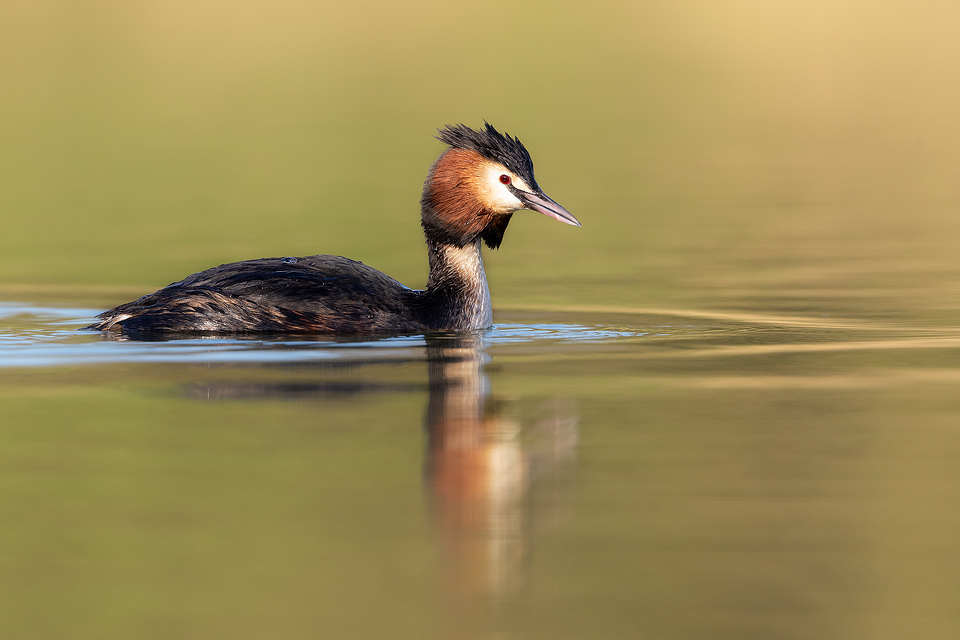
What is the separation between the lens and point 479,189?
13039 millimetres

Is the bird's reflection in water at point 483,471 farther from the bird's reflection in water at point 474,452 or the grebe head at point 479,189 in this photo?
the grebe head at point 479,189

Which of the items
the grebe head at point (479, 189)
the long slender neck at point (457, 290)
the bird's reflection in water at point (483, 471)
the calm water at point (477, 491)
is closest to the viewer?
the calm water at point (477, 491)

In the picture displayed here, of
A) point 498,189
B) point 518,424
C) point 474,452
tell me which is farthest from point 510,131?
point 474,452

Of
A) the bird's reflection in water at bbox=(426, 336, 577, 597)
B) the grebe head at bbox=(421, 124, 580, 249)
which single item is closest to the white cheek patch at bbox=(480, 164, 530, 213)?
the grebe head at bbox=(421, 124, 580, 249)

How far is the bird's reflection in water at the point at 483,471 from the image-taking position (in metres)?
6.48

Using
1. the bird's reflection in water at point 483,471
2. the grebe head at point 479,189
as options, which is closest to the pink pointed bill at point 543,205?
the grebe head at point 479,189

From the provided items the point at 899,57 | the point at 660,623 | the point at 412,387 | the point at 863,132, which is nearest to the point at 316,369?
the point at 412,387

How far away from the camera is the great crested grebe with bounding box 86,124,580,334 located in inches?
494

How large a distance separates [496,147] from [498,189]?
0.35m

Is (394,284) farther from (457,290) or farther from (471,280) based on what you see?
(471,280)

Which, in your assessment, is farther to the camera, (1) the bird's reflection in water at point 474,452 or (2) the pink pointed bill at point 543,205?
(2) the pink pointed bill at point 543,205

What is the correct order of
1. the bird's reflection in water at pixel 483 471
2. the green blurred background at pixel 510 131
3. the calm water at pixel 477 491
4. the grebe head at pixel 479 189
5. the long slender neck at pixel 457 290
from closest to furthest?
the calm water at pixel 477 491 → the bird's reflection in water at pixel 483 471 → the grebe head at pixel 479 189 → the long slender neck at pixel 457 290 → the green blurred background at pixel 510 131

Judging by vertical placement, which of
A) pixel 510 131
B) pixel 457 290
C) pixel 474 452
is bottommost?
Result: pixel 474 452

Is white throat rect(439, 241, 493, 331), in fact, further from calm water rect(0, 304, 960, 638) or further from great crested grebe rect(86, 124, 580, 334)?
calm water rect(0, 304, 960, 638)
